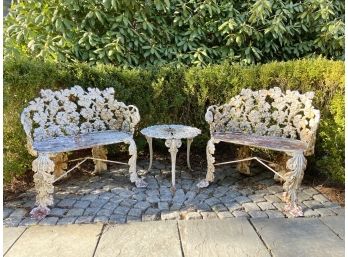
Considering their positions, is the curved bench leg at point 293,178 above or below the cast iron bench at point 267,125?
below

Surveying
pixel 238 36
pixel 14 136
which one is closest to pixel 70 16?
pixel 14 136

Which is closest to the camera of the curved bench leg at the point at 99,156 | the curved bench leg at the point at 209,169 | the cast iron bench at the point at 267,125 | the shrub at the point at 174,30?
the cast iron bench at the point at 267,125

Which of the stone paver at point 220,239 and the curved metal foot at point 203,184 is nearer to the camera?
the stone paver at point 220,239

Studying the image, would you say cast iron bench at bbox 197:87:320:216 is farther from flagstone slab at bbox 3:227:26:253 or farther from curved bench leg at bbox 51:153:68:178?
flagstone slab at bbox 3:227:26:253

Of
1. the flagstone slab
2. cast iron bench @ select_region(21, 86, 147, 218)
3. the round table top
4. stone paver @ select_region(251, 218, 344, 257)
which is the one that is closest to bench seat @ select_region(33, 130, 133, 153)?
cast iron bench @ select_region(21, 86, 147, 218)

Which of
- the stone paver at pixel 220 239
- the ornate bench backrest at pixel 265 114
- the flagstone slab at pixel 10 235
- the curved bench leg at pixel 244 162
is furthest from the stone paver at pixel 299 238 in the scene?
the flagstone slab at pixel 10 235

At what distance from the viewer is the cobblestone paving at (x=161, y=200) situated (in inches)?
133

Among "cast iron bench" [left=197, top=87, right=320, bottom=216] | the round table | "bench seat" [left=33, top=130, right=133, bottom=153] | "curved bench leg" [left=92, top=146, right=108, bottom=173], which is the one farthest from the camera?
"curved bench leg" [left=92, top=146, right=108, bottom=173]

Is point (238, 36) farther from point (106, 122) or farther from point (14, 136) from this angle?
point (14, 136)

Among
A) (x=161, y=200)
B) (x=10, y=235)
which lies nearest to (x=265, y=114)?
(x=161, y=200)

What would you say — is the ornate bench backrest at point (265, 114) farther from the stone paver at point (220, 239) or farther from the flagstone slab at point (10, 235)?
the flagstone slab at point (10, 235)

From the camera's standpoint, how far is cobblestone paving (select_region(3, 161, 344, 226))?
11.1 ft

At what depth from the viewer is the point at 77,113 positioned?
4.12 metres

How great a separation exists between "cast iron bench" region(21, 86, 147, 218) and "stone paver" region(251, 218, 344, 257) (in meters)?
1.53
